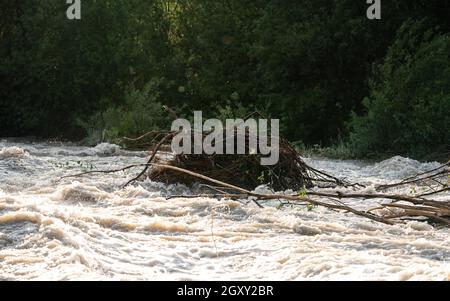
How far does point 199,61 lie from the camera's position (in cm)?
1706

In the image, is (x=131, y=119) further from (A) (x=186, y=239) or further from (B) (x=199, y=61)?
(A) (x=186, y=239)

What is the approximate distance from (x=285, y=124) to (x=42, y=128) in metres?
5.39

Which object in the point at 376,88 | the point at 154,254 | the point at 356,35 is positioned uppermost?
the point at 356,35

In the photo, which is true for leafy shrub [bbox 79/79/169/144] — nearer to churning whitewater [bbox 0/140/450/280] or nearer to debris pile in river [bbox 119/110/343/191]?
debris pile in river [bbox 119/110/343/191]

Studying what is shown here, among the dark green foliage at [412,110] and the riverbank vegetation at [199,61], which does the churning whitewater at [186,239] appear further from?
the riverbank vegetation at [199,61]

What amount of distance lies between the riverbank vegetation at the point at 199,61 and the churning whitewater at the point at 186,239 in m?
6.79

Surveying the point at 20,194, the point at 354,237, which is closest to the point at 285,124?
the point at 20,194

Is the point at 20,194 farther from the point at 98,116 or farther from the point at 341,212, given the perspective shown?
the point at 98,116

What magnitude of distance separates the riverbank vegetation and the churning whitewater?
22.3 ft

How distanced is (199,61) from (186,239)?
447 inches

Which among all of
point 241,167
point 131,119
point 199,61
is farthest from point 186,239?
point 199,61

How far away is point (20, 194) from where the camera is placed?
7797mm

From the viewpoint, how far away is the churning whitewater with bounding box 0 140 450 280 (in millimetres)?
4953

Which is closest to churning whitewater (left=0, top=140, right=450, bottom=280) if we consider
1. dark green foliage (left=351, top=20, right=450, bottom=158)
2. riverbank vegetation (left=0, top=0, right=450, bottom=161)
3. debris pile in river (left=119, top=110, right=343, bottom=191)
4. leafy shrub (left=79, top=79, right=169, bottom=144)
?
debris pile in river (left=119, top=110, right=343, bottom=191)
